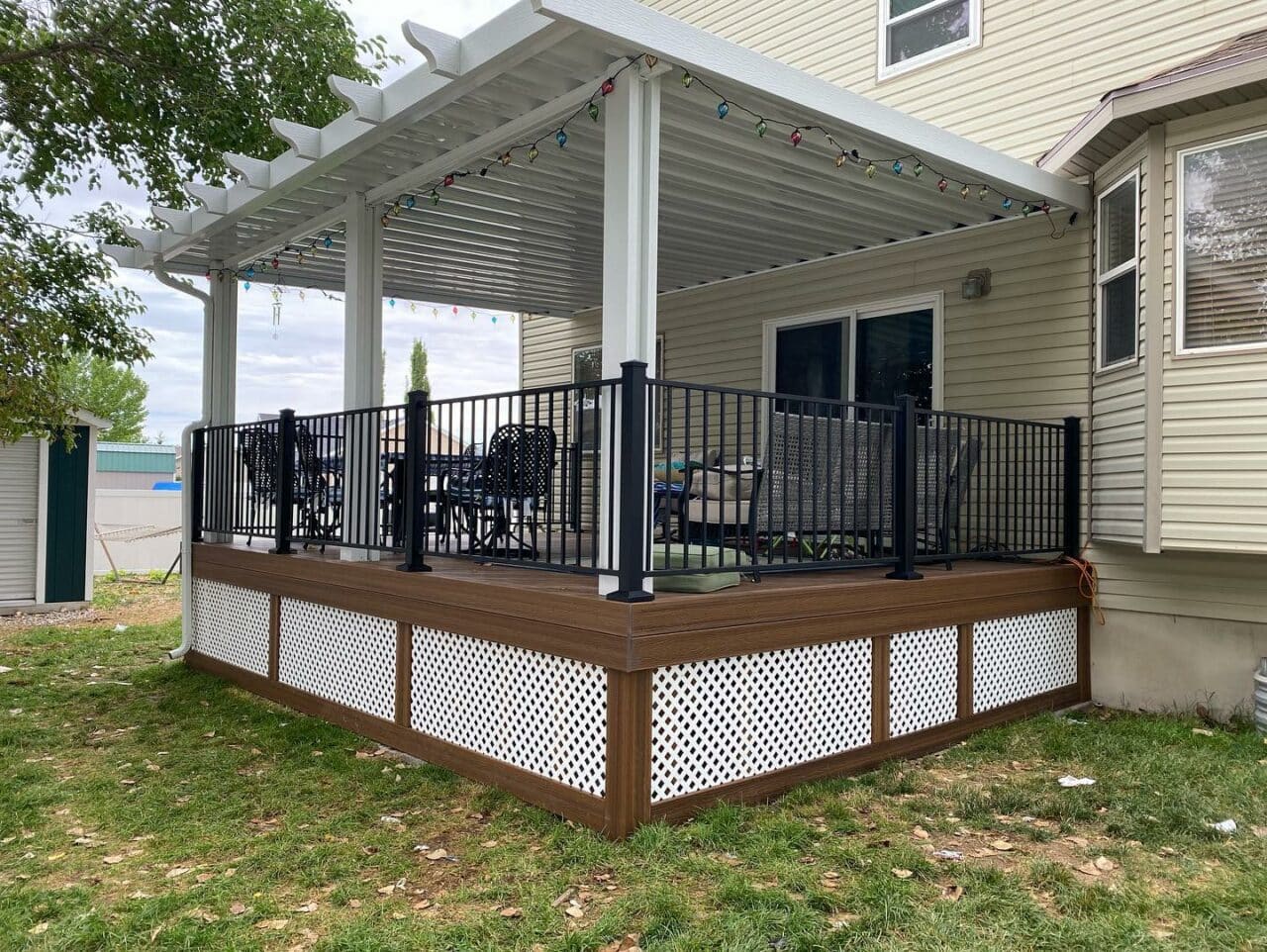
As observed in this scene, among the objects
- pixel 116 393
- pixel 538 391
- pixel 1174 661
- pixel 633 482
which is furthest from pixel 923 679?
pixel 116 393

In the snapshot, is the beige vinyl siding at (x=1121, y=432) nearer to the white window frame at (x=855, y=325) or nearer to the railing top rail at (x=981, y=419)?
the railing top rail at (x=981, y=419)

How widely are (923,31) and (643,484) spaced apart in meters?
5.76

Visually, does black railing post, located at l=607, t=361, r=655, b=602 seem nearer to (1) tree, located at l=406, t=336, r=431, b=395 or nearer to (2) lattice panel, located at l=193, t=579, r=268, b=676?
(2) lattice panel, located at l=193, t=579, r=268, b=676

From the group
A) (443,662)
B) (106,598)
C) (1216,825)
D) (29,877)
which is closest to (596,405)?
(443,662)

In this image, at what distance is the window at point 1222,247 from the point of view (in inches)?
193

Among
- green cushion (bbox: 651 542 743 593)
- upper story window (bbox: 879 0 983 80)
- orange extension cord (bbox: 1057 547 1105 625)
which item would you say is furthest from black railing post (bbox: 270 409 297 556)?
upper story window (bbox: 879 0 983 80)

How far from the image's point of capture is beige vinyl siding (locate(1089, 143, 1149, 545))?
17.6ft

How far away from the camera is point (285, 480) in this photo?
6.20 meters

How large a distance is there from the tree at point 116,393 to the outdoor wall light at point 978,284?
124 ft

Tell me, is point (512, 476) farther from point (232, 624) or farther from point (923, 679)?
point (232, 624)

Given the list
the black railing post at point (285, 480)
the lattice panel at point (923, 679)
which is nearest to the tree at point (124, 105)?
the black railing post at point (285, 480)

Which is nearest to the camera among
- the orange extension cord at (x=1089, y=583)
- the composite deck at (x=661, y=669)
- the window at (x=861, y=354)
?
the composite deck at (x=661, y=669)

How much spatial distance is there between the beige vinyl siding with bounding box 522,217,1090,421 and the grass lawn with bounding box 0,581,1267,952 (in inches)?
93.3

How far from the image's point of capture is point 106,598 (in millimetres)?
11703
